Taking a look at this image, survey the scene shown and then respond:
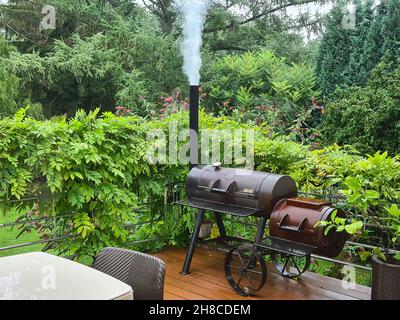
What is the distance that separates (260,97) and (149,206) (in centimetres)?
581

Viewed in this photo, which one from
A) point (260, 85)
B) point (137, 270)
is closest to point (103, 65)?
point (260, 85)

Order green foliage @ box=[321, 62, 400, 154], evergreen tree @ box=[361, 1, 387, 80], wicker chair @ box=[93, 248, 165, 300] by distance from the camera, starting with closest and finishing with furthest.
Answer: wicker chair @ box=[93, 248, 165, 300] < green foliage @ box=[321, 62, 400, 154] < evergreen tree @ box=[361, 1, 387, 80]

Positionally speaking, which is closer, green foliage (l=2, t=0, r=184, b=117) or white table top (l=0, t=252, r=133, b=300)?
white table top (l=0, t=252, r=133, b=300)

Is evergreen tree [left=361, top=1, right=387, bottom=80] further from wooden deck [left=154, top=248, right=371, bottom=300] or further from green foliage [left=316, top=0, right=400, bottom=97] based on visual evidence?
wooden deck [left=154, top=248, right=371, bottom=300]

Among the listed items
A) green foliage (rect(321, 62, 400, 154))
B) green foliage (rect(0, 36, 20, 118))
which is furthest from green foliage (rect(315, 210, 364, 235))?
green foliage (rect(0, 36, 20, 118))

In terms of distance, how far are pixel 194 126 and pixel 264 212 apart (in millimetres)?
1160

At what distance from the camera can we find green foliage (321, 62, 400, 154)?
6465 mm

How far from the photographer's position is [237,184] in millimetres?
3453

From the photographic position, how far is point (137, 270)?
2.02 m

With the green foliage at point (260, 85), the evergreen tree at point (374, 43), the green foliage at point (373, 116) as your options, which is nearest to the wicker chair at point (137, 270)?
the green foliage at point (373, 116)

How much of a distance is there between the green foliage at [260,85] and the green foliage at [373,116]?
189 cm

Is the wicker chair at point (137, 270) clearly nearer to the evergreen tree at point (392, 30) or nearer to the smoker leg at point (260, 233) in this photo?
the smoker leg at point (260, 233)

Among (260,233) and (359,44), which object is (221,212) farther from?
(359,44)

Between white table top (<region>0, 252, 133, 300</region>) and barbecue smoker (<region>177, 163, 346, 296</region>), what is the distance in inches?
57.5
